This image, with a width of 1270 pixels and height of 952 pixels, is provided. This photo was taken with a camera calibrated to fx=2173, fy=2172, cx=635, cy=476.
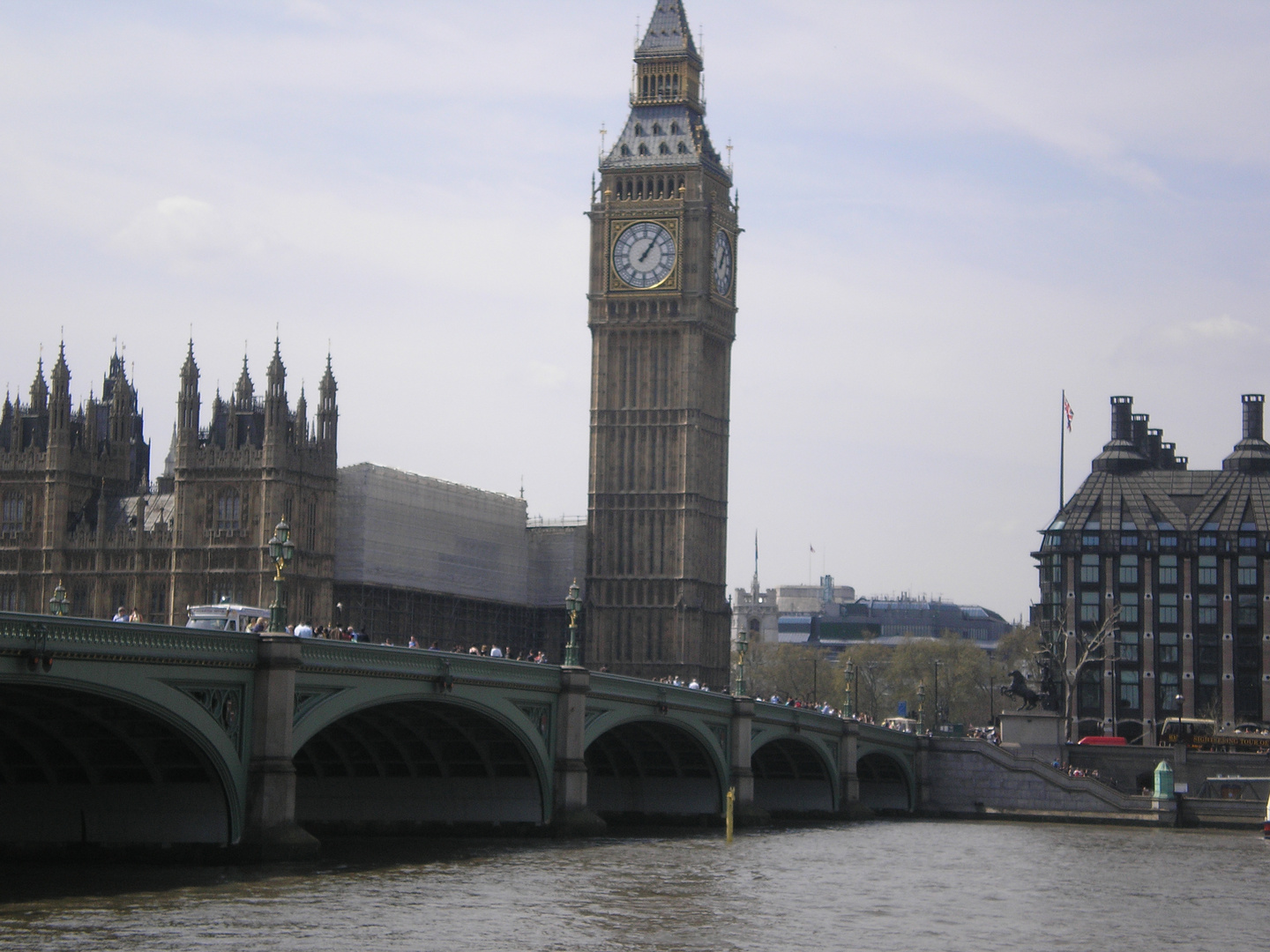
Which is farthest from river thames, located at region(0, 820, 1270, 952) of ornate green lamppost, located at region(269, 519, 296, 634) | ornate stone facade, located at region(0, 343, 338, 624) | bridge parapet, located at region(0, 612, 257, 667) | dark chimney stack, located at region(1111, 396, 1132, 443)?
dark chimney stack, located at region(1111, 396, 1132, 443)

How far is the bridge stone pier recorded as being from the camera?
48031mm

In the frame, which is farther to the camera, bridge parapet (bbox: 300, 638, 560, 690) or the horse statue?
the horse statue

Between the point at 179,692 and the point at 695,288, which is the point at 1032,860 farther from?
the point at 695,288

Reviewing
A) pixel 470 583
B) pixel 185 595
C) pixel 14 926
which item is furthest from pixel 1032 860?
pixel 470 583

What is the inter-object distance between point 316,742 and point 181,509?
57.9 metres

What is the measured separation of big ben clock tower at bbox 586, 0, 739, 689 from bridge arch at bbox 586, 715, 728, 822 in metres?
57.3

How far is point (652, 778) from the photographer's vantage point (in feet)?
277

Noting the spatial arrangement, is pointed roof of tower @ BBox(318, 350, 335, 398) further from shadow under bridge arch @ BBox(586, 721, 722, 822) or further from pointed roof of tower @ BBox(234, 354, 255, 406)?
shadow under bridge arch @ BBox(586, 721, 722, 822)

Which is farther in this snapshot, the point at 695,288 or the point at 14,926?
the point at 695,288

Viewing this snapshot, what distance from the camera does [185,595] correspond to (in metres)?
122

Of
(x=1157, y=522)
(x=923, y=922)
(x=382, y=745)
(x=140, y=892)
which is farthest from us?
(x=1157, y=522)

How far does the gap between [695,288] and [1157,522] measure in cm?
3713

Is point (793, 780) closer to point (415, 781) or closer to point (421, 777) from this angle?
point (421, 777)

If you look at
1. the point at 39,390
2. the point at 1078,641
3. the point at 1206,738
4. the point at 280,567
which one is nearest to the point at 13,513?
the point at 39,390
